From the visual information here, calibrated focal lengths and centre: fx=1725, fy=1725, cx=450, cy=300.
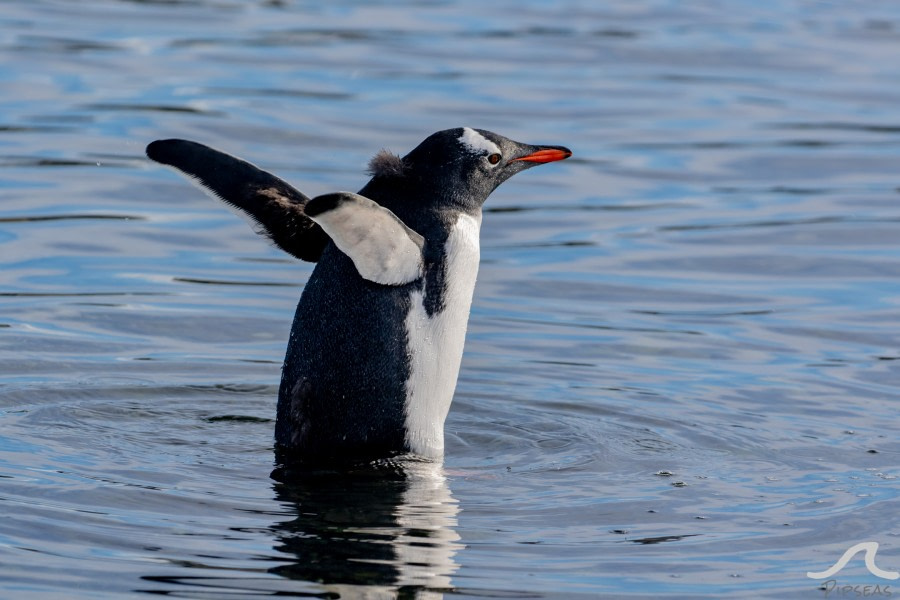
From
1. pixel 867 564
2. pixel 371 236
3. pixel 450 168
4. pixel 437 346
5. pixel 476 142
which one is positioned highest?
pixel 476 142

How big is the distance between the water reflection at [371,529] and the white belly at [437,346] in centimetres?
16

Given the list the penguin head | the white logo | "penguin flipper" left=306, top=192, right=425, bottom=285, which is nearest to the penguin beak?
Answer: the penguin head

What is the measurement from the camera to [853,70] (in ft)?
65.6

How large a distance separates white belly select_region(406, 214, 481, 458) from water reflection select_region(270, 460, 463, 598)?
164mm

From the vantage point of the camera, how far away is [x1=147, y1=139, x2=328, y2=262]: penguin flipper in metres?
7.68

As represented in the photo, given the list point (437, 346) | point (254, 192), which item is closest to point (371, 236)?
point (437, 346)

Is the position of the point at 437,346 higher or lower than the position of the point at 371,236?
lower

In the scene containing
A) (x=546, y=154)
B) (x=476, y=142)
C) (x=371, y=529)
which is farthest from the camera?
(x=546, y=154)

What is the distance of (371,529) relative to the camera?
6484 mm

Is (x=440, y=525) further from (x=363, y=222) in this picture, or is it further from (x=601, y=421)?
(x=601, y=421)

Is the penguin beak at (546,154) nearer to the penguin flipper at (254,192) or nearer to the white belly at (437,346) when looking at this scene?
the white belly at (437,346)

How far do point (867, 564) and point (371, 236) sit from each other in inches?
90.1

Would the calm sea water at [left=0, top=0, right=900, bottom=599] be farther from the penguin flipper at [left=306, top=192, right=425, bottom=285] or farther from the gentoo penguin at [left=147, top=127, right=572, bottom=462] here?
the penguin flipper at [left=306, top=192, right=425, bottom=285]

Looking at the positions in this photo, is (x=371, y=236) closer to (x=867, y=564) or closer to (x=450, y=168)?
(x=450, y=168)
